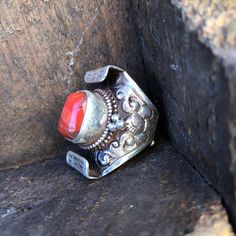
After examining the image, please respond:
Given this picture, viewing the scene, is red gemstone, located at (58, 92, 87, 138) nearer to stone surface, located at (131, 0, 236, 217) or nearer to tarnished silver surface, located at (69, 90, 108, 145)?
tarnished silver surface, located at (69, 90, 108, 145)

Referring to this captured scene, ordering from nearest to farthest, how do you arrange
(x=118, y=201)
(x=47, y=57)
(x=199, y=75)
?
(x=199, y=75), (x=118, y=201), (x=47, y=57)

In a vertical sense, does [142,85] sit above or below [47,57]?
below

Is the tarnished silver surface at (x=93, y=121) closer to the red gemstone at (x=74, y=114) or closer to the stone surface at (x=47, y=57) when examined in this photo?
Result: the red gemstone at (x=74, y=114)

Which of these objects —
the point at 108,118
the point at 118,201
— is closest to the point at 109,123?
the point at 108,118

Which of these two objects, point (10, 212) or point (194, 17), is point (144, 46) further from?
point (10, 212)

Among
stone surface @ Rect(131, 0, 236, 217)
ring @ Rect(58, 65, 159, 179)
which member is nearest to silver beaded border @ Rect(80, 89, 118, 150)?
ring @ Rect(58, 65, 159, 179)

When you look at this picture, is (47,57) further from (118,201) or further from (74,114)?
(118,201)
